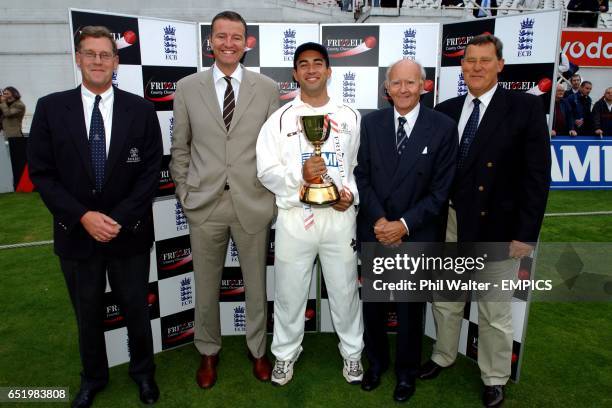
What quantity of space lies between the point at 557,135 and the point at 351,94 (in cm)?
743

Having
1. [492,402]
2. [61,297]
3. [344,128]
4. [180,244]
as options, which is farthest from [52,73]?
[492,402]

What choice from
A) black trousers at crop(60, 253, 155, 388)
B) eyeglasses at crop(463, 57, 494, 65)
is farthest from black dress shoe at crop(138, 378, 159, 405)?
eyeglasses at crop(463, 57, 494, 65)

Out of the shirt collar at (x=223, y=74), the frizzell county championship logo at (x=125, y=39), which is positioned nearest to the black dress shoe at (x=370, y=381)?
the shirt collar at (x=223, y=74)

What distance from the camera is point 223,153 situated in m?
3.10

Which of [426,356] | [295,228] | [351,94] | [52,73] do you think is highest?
[52,73]

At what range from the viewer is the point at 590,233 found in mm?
6617

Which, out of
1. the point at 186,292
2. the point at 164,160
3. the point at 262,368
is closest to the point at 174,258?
the point at 186,292

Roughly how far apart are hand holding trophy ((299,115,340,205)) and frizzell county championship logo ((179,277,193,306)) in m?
1.61

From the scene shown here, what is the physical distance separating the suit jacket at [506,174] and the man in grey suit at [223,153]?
135cm

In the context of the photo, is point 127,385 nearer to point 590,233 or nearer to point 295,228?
point 295,228

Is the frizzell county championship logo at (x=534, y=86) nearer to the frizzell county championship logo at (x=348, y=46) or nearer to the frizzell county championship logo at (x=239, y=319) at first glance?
the frizzell county championship logo at (x=348, y=46)

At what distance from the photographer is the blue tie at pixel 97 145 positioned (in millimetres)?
2773

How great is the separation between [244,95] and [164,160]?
3.09ft

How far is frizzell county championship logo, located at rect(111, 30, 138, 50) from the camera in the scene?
327cm
